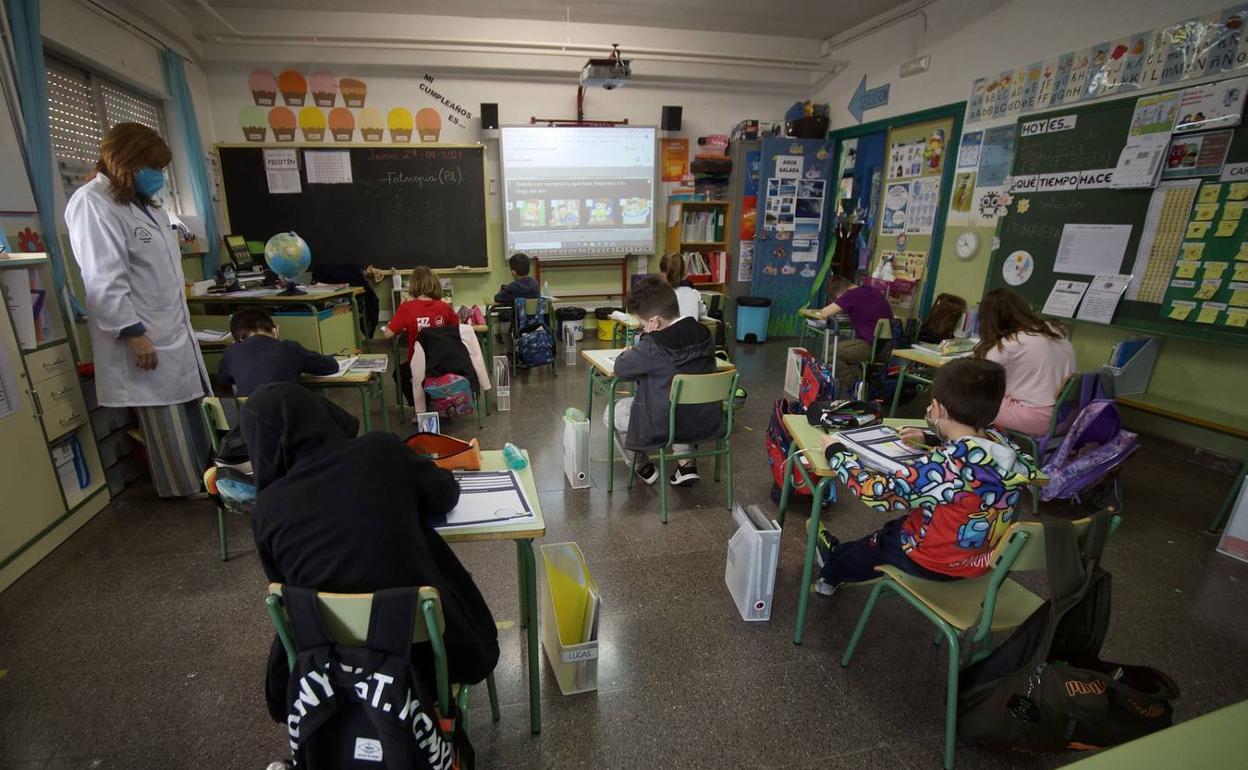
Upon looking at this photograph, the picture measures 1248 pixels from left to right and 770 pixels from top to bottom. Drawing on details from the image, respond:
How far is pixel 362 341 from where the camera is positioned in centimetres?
563

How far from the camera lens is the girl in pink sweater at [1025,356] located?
9.48ft

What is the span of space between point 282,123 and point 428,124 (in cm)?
141

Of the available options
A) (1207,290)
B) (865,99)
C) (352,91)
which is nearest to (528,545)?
(1207,290)

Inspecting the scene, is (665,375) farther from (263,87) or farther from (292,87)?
(263,87)

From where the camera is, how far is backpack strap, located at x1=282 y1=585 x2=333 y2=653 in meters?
1.02

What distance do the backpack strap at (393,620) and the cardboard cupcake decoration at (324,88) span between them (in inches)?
246

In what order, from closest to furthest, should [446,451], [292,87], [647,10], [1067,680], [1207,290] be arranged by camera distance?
[1067,680] < [446,451] < [1207,290] < [647,10] < [292,87]

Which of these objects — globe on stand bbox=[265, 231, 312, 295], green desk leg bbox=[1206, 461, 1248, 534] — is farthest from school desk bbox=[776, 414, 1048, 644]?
globe on stand bbox=[265, 231, 312, 295]

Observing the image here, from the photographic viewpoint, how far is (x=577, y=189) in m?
6.47

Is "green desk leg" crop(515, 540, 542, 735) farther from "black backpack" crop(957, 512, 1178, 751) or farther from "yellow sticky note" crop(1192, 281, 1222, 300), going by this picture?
"yellow sticky note" crop(1192, 281, 1222, 300)

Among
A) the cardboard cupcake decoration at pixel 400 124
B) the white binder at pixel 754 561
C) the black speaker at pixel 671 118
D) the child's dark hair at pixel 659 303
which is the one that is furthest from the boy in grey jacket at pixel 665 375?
the cardboard cupcake decoration at pixel 400 124

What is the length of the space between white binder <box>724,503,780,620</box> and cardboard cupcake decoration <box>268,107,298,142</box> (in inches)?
239

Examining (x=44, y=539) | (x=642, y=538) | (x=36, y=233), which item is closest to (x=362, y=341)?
(x=36, y=233)

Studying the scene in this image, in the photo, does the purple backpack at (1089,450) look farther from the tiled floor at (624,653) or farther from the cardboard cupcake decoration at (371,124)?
the cardboard cupcake decoration at (371,124)
